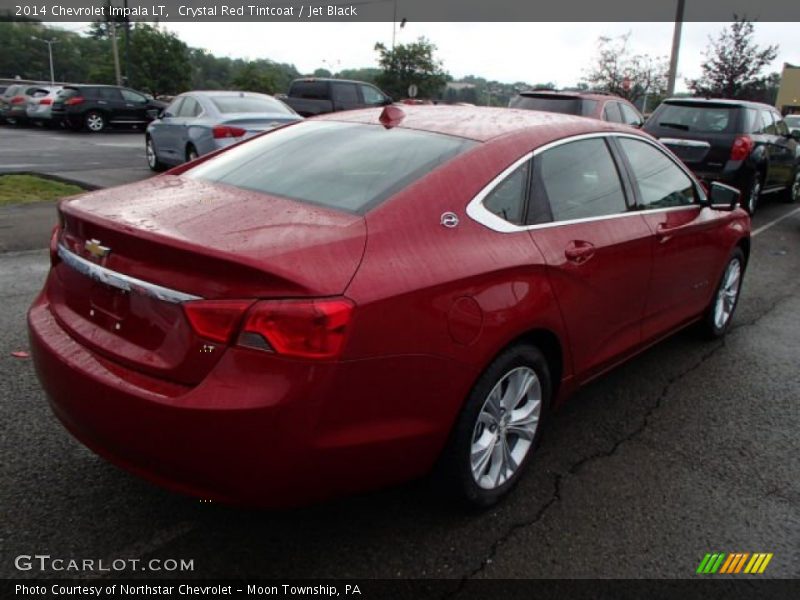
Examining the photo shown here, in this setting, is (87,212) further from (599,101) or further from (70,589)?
(599,101)

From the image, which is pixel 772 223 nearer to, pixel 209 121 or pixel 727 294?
pixel 727 294

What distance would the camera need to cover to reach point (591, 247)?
10.4 ft

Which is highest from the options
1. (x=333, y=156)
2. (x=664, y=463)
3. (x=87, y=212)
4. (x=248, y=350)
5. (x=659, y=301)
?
→ (x=333, y=156)

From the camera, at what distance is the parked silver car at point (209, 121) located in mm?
10711

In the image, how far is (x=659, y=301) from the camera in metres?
3.91

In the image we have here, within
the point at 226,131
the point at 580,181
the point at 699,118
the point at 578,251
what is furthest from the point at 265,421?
the point at 699,118

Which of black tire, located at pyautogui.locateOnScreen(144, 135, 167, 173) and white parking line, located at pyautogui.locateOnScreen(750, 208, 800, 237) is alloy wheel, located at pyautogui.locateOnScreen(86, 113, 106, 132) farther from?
white parking line, located at pyautogui.locateOnScreen(750, 208, 800, 237)

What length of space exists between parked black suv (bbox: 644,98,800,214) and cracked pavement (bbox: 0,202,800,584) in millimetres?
6970

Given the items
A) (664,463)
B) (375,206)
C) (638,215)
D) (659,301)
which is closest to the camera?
(375,206)

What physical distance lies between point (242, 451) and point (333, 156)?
1.46 metres

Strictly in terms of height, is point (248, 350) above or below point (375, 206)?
below

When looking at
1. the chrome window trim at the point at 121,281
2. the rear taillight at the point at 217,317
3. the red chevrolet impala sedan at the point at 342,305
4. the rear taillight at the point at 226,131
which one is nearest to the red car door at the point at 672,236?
the red chevrolet impala sedan at the point at 342,305

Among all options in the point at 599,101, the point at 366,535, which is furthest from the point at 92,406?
the point at 599,101

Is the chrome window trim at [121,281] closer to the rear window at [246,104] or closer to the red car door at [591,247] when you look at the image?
the red car door at [591,247]
